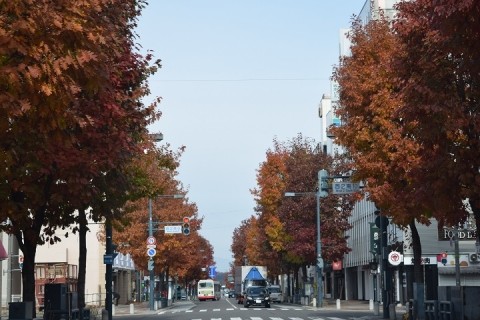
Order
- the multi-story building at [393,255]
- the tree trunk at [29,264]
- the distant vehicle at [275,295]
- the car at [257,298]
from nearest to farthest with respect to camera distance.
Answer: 1. the tree trunk at [29,264]
2. the multi-story building at [393,255]
3. the car at [257,298]
4. the distant vehicle at [275,295]

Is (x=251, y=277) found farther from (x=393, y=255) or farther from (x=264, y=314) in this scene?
(x=393, y=255)

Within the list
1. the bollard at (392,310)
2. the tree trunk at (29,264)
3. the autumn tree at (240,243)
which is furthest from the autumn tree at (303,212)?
the autumn tree at (240,243)

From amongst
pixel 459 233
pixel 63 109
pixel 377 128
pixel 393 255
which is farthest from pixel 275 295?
pixel 63 109

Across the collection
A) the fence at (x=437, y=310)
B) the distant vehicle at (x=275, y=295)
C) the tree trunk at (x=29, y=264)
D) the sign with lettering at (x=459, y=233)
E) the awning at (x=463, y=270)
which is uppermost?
the sign with lettering at (x=459, y=233)

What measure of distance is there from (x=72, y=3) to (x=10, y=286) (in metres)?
52.1

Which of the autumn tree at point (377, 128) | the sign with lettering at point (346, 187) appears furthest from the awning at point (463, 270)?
the autumn tree at point (377, 128)

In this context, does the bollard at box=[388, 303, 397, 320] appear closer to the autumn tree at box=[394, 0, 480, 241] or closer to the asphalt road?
the asphalt road

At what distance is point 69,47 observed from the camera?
1263 centimetres

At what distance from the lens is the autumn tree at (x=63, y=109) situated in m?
11.9

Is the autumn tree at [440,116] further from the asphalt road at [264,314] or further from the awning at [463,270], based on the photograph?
the awning at [463,270]

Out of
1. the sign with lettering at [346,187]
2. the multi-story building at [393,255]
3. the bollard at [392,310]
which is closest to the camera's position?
Answer: the sign with lettering at [346,187]

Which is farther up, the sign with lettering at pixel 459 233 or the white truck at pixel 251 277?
the sign with lettering at pixel 459 233

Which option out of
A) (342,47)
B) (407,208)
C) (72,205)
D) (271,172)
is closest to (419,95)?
(407,208)

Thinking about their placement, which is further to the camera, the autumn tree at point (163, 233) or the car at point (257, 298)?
the car at point (257, 298)
